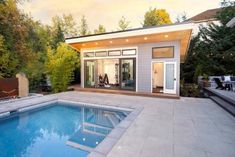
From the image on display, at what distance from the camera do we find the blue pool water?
163 inches

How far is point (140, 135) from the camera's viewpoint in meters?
3.98

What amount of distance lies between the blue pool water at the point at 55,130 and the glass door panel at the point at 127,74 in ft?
12.5

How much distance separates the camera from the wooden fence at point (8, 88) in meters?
8.63

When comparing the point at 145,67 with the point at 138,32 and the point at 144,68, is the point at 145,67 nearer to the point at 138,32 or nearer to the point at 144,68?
the point at 144,68

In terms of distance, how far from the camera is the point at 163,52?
9586mm

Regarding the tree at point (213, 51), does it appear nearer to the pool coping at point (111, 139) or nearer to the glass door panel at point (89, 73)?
the glass door panel at point (89, 73)

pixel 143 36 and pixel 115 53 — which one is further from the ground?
pixel 143 36

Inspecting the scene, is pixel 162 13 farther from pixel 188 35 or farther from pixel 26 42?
pixel 26 42

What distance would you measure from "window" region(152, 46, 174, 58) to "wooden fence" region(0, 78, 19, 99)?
27.1 ft

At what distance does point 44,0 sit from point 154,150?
1287cm

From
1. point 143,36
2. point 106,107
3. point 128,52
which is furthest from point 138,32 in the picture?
point 106,107

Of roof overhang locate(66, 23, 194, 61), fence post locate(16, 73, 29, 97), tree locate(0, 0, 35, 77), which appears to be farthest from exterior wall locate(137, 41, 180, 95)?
fence post locate(16, 73, 29, 97)

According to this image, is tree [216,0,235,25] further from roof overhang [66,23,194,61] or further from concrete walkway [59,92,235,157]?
concrete walkway [59,92,235,157]

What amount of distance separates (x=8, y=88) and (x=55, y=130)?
5.25 metres
